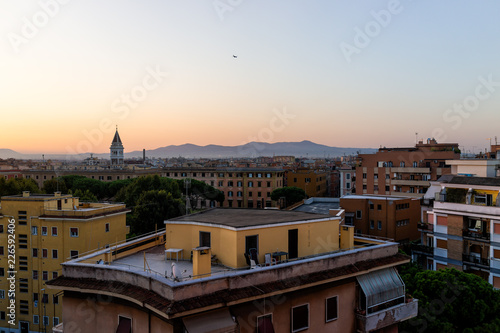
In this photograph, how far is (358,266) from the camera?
10.9m

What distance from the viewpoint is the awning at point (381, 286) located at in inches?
430

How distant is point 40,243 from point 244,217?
20.9 metres

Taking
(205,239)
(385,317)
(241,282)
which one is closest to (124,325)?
(241,282)

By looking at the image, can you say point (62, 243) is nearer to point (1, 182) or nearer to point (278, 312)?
point (278, 312)

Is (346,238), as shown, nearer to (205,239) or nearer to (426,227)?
(205,239)

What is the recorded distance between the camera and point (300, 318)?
31.7 feet

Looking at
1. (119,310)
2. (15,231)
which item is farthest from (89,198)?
(119,310)

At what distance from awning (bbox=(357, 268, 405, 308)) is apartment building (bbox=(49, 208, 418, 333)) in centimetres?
3

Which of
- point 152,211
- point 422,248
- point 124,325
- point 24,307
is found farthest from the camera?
point 152,211

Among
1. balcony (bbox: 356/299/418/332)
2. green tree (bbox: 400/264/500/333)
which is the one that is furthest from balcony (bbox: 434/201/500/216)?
balcony (bbox: 356/299/418/332)

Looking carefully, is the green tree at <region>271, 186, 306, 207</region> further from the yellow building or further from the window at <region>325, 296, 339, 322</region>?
the window at <region>325, 296, 339, 322</region>

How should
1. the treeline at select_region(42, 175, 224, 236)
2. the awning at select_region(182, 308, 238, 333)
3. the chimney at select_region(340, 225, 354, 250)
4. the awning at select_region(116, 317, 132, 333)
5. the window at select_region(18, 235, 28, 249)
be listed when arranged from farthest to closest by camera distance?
1. the treeline at select_region(42, 175, 224, 236)
2. the window at select_region(18, 235, 28, 249)
3. the chimney at select_region(340, 225, 354, 250)
4. the awning at select_region(116, 317, 132, 333)
5. the awning at select_region(182, 308, 238, 333)

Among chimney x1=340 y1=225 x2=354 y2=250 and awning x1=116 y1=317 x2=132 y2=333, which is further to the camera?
chimney x1=340 y1=225 x2=354 y2=250

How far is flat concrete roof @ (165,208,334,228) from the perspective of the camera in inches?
439
